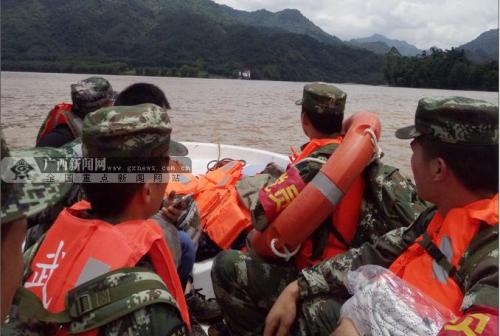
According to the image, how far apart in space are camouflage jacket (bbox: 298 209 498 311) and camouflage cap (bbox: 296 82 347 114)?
0.77m

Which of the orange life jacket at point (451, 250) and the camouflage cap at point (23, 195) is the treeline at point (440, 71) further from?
the camouflage cap at point (23, 195)

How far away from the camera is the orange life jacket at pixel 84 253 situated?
3.78 ft

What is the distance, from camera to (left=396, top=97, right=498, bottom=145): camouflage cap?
1.39 meters

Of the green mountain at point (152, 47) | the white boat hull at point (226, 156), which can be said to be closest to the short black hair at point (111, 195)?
the white boat hull at point (226, 156)

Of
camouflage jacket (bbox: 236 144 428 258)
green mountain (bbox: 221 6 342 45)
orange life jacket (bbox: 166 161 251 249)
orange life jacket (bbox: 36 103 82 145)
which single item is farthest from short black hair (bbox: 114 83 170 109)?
green mountain (bbox: 221 6 342 45)

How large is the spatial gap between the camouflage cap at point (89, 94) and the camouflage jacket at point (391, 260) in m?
1.89

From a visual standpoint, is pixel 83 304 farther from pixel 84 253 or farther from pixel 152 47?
pixel 152 47

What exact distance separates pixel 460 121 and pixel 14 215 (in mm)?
1245

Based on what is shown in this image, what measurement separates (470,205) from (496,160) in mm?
158

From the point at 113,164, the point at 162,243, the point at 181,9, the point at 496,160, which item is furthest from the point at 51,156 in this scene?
the point at 181,9

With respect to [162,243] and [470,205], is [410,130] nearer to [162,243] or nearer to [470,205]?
[470,205]

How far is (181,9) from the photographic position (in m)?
77.0

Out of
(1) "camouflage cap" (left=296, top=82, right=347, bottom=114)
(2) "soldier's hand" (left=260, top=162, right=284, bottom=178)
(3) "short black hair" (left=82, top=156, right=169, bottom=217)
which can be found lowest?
(2) "soldier's hand" (left=260, top=162, right=284, bottom=178)

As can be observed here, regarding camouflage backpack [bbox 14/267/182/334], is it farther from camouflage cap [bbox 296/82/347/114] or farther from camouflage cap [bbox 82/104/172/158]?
camouflage cap [bbox 296/82/347/114]
